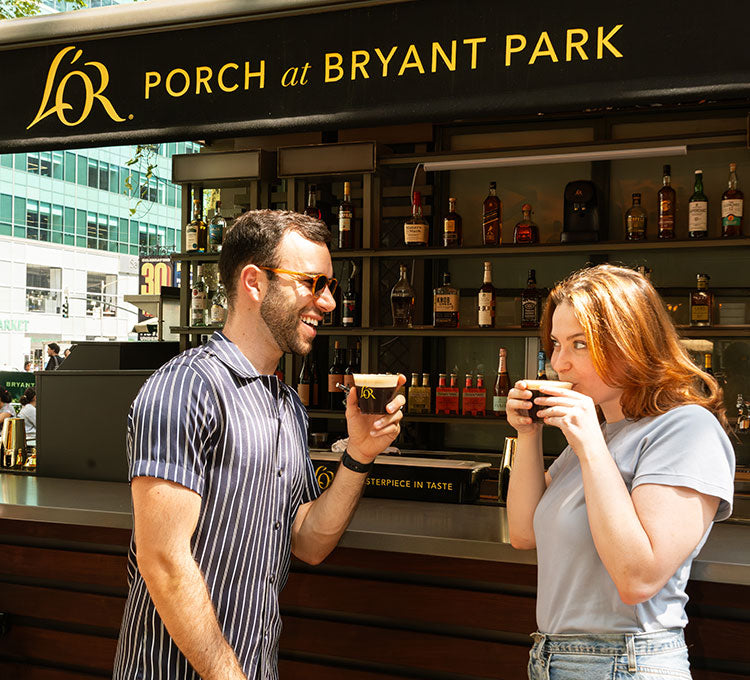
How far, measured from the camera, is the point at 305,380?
478cm

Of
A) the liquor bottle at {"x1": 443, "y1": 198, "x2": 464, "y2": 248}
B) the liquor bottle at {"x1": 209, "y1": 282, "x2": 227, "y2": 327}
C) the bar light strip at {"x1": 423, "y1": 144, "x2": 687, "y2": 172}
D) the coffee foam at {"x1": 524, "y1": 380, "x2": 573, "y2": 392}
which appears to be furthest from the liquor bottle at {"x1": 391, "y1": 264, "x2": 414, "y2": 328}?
the coffee foam at {"x1": 524, "y1": 380, "x2": 573, "y2": 392}

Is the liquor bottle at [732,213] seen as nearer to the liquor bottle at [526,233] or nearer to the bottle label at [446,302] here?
the liquor bottle at [526,233]

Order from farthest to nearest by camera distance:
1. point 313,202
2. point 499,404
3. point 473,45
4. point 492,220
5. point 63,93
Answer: point 313,202
point 492,220
point 499,404
point 63,93
point 473,45

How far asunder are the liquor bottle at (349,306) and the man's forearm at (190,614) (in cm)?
301

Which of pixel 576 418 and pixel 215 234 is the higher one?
pixel 215 234

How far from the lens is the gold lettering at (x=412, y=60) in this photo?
201 cm

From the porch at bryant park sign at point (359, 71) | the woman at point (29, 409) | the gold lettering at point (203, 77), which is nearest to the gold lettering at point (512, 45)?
the porch at bryant park sign at point (359, 71)

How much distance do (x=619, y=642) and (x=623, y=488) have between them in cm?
28

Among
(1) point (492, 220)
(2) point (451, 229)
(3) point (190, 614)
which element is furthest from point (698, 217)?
(3) point (190, 614)

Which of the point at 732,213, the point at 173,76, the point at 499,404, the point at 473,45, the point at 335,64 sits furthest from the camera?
the point at 499,404

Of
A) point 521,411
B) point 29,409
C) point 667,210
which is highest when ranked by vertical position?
point 667,210

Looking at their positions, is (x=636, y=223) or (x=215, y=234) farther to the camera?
(x=215, y=234)

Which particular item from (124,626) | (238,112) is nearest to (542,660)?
(124,626)

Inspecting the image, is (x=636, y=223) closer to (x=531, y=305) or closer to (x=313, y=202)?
(x=531, y=305)
